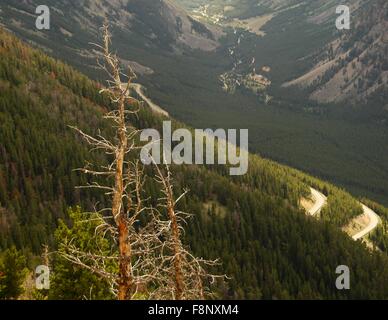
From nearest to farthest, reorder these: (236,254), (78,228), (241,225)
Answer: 1. (78,228)
2. (236,254)
3. (241,225)

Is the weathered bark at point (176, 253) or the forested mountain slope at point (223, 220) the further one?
the forested mountain slope at point (223, 220)

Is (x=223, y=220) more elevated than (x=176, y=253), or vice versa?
(x=223, y=220)

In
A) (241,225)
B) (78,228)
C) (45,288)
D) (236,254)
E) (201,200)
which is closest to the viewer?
(78,228)

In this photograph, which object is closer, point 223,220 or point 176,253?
point 176,253

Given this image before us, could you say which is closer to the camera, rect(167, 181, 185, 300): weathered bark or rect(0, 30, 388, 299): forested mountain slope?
rect(167, 181, 185, 300): weathered bark

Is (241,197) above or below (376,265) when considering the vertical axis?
above

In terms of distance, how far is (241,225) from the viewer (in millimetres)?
170375

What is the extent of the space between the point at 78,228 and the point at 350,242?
463ft

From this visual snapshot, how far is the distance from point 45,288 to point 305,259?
117484 millimetres

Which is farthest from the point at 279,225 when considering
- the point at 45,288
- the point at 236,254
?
the point at 45,288
